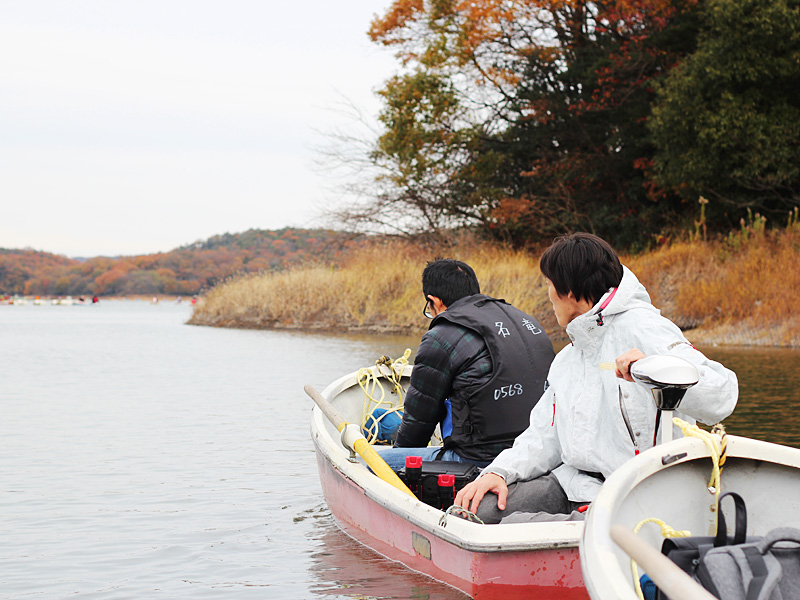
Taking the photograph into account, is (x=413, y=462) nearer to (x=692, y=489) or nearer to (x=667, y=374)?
(x=692, y=489)

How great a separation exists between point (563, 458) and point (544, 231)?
67.2 ft

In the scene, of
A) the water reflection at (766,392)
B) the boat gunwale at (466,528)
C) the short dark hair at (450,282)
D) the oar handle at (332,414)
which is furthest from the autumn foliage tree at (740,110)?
the boat gunwale at (466,528)

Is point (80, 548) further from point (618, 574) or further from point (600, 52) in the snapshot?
point (600, 52)

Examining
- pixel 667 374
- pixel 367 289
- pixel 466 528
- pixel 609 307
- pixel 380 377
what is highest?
pixel 367 289

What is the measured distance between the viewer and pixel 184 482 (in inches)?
257

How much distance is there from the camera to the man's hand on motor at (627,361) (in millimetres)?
2789

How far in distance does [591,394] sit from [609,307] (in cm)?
31

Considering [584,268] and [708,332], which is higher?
[584,268]

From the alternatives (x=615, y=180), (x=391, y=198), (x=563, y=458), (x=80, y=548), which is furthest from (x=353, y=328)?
(x=563, y=458)

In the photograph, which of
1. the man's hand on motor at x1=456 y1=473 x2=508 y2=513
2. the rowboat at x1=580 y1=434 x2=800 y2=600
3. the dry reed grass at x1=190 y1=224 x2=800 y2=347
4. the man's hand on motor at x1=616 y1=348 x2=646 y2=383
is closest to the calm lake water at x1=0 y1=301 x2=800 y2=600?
the man's hand on motor at x1=456 y1=473 x2=508 y2=513

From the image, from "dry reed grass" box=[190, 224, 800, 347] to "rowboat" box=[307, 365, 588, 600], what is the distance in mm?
12510

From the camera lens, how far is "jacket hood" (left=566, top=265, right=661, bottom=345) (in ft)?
10.2

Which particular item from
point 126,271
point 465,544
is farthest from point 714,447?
point 126,271

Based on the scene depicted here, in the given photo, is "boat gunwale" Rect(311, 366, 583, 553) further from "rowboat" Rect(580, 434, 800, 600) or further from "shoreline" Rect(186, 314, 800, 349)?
"shoreline" Rect(186, 314, 800, 349)
